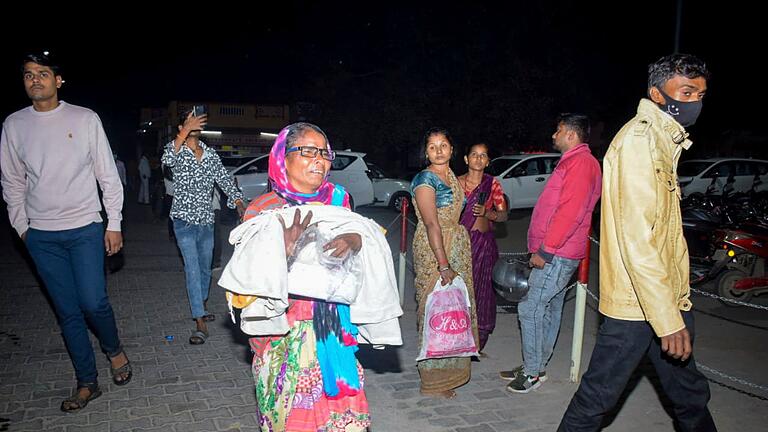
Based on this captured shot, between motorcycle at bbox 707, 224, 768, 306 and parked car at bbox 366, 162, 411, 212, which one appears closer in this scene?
motorcycle at bbox 707, 224, 768, 306

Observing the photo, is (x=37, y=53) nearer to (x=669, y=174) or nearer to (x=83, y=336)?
(x=83, y=336)

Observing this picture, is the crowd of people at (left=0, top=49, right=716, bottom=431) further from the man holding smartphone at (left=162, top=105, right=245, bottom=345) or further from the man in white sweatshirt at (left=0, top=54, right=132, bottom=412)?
the man holding smartphone at (left=162, top=105, right=245, bottom=345)

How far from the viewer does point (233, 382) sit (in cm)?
480

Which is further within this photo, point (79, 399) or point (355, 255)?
point (79, 399)

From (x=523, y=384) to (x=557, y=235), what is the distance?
125 centimetres

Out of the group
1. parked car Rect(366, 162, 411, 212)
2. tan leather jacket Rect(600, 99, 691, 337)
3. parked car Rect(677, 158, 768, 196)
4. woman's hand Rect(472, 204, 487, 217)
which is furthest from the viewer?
parked car Rect(366, 162, 411, 212)

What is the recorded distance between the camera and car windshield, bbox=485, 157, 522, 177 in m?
17.2

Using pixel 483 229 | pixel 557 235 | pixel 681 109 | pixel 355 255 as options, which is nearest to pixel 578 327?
pixel 557 235

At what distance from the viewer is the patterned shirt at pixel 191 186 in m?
5.50

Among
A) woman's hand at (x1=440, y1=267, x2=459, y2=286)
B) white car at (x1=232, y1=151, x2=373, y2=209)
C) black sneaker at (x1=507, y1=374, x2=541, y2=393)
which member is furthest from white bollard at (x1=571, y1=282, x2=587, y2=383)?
white car at (x1=232, y1=151, x2=373, y2=209)

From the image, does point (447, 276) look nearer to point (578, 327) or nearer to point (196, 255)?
point (578, 327)

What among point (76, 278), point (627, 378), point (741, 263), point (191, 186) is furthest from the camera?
point (741, 263)

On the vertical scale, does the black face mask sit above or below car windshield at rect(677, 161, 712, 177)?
above

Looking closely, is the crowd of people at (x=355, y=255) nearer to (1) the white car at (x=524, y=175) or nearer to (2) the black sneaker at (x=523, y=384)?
(2) the black sneaker at (x=523, y=384)
